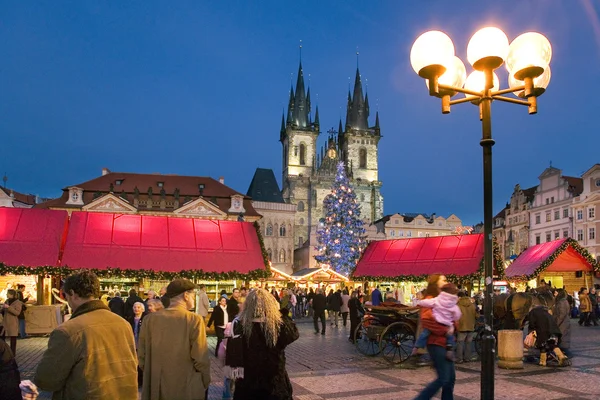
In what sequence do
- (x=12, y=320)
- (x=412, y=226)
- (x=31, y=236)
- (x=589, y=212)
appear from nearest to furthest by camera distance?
(x=12, y=320) → (x=31, y=236) → (x=589, y=212) → (x=412, y=226)

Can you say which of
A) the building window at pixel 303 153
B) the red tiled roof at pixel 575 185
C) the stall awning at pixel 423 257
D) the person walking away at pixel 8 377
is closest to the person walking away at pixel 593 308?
the stall awning at pixel 423 257

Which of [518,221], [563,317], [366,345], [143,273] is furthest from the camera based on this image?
[518,221]

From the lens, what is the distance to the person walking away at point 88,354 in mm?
3318

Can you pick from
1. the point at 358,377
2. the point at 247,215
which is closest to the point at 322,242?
the point at 247,215

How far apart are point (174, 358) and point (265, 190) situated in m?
71.6

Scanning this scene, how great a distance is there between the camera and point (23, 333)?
1700cm

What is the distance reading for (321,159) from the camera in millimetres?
89250

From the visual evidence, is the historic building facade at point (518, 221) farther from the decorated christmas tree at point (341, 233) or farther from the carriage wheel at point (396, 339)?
the carriage wheel at point (396, 339)

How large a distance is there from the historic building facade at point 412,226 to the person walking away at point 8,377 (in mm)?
79027

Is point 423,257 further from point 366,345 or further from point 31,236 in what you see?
point 31,236

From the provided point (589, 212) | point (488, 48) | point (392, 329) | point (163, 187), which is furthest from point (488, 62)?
point (163, 187)

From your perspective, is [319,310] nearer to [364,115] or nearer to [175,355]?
[175,355]

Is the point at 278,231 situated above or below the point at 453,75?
above

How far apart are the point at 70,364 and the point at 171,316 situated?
113 cm
